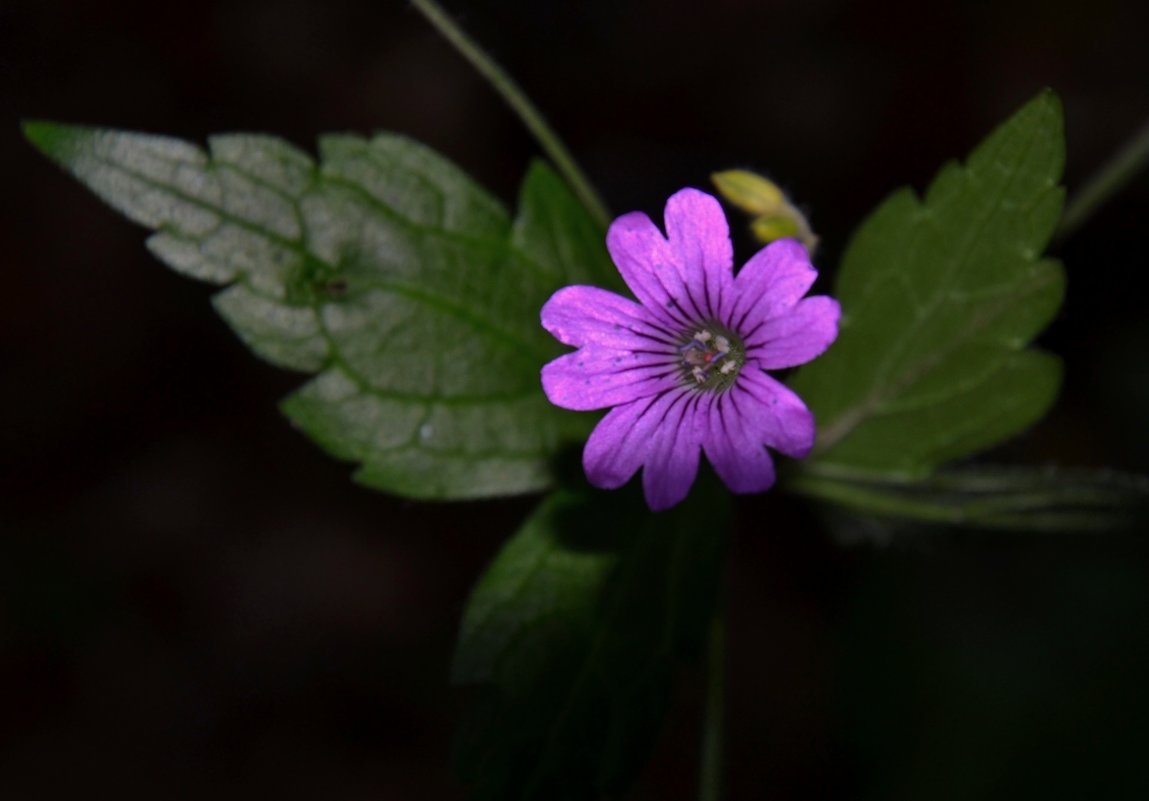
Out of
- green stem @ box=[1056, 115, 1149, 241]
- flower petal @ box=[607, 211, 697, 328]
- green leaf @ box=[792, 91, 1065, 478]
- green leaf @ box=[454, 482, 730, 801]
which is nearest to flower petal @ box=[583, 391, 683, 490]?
flower petal @ box=[607, 211, 697, 328]

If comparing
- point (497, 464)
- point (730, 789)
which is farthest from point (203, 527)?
point (497, 464)

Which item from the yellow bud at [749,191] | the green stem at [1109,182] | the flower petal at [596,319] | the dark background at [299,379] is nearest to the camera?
the flower petal at [596,319]

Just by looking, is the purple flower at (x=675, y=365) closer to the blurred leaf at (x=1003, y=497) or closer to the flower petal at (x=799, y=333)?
the flower petal at (x=799, y=333)

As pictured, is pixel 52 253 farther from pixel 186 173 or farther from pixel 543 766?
pixel 543 766

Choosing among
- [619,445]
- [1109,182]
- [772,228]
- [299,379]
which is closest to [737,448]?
[619,445]

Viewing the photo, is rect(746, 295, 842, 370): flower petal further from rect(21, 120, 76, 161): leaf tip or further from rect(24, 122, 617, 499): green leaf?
rect(21, 120, 76, 161): leaf tip

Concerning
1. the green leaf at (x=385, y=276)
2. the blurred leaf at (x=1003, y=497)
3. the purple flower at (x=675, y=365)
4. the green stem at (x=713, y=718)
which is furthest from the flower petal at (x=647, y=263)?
the green stem at (x=713, y=718)
